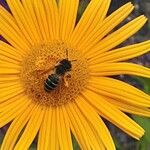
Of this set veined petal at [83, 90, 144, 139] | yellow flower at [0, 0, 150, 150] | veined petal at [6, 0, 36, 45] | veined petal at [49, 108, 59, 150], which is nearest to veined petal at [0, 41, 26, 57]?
yellow flower at [0, 0, 150, 150]

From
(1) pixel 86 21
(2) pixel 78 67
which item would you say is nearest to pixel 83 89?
(2) pixel 78 67

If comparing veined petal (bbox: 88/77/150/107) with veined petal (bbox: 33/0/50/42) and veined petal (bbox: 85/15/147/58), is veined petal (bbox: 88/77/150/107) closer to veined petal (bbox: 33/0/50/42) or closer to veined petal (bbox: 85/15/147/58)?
veined petal (bbox: 85/15/147/58)

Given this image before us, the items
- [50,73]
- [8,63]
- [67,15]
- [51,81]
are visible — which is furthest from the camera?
[8,63]

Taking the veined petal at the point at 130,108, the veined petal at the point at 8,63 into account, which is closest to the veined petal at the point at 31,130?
the veined petal at the point at 8,63

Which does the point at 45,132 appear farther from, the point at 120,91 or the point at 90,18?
the point at 90,18

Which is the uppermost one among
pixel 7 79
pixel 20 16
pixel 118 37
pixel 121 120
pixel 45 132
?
pixel 20 16

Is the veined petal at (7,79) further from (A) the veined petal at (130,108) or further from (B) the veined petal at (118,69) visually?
(A) the veined petal at (130,108)

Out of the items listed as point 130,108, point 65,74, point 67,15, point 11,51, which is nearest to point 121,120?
point 130,108
